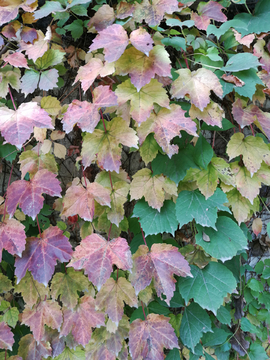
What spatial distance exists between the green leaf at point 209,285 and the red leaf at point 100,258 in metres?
0.36

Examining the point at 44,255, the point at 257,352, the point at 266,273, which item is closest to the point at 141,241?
the point at 44,255

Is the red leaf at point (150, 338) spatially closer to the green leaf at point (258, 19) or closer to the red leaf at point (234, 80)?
the red leaf at point (234, 80)

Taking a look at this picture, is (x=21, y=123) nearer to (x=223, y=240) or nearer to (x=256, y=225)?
(x=223, y=240)

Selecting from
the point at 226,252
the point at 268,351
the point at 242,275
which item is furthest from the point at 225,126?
the point at 268,351

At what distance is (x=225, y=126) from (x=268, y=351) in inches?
60.8

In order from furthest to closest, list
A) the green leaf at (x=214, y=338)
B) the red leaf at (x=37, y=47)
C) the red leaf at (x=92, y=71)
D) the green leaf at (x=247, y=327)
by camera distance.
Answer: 1. the green leaf at (x=247, y=327)
2. the green leaf at (x=214, y=338)
3. the red leaf at (x=37, y=47)
4. the red leaf at (x=92, y=71)

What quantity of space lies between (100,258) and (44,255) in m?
0.20

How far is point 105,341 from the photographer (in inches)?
40.6

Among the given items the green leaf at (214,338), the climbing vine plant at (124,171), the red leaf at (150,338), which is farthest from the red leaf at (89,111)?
the green leaf at (214,338)

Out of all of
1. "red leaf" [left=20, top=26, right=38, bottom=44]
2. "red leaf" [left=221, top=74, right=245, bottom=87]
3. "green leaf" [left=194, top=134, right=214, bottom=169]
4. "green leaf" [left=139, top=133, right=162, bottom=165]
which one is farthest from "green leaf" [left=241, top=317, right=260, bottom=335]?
"red leaf" [left=20, top=26, right=38, bottom=44]

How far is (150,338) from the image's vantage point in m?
0.92

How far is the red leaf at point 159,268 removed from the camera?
0.86 metres

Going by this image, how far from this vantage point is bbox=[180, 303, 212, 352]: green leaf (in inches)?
41.7

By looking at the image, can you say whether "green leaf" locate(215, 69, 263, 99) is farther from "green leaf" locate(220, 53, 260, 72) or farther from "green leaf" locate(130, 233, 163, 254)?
"green leaf" locate(130, 233, 163, 254)
